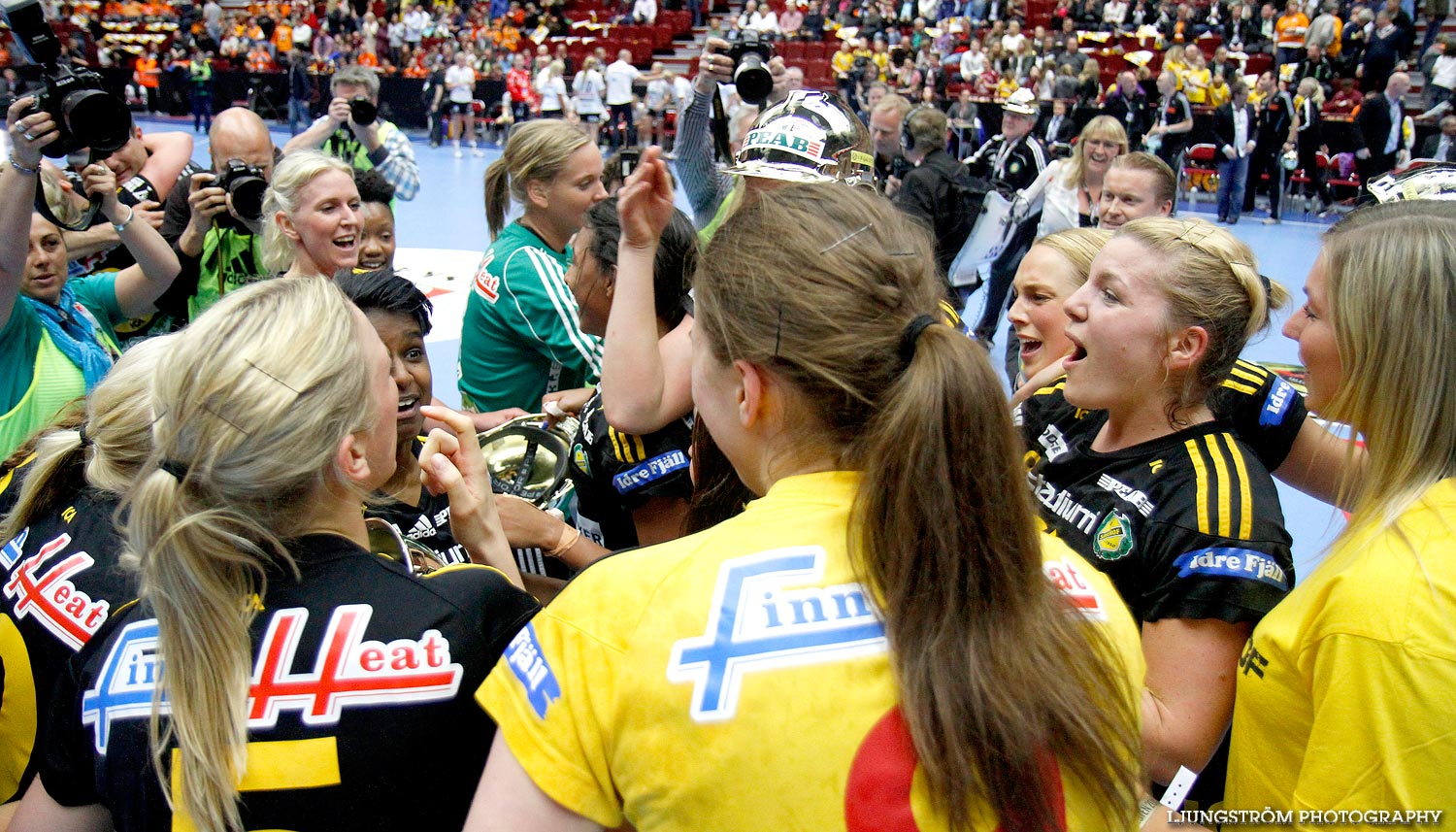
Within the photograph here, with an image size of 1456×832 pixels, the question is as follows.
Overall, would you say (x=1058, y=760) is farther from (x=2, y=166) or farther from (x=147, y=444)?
(x=2, y=166)

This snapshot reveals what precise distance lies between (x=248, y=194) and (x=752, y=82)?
1.85 m

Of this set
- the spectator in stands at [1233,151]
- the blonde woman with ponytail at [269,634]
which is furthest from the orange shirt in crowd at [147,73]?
the blonde woman with ponytail at [269,634]

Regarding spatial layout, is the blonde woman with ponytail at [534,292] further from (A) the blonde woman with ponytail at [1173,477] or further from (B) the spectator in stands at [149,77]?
(B) the spectator in stands at [149,77]

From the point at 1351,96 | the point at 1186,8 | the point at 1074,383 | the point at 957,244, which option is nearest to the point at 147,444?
the point at 1074,383

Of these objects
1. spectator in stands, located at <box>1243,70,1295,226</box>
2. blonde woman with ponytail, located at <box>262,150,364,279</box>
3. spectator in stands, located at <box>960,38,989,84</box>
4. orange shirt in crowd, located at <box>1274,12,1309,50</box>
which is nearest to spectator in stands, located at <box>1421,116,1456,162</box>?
spectator in stands, located at <box>1243,70,1295,226</box>

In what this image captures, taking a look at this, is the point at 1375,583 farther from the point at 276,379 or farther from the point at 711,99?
the point at 711,99

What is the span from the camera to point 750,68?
406cm

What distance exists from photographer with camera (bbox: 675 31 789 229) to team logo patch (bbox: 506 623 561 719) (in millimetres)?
2815

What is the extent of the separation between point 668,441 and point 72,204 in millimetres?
2322

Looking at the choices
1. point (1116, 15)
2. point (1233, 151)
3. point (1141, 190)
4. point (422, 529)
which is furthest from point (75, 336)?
point (1116, 15)

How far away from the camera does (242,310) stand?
1356 millimetres

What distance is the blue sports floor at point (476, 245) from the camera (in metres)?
5.04

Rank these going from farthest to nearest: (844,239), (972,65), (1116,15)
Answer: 1. (1116,15)
2. (972,65)
3. (844,239)

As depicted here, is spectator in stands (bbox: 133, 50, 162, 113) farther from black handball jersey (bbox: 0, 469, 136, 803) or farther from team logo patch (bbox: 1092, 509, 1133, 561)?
team logo patch (bbox: 1092, 509, 1133, 561)
